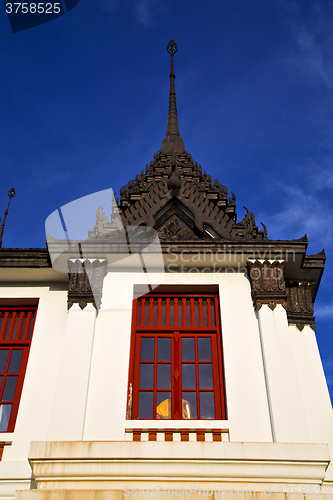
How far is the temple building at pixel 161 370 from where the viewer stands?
6.89 metres

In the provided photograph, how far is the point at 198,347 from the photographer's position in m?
8.82

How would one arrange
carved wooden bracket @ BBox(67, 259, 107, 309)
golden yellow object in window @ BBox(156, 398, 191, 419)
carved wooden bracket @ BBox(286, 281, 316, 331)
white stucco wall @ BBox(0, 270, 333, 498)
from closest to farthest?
white stucco wall @ BBox(0, 270, 333, 498) < golden yellow object in window @ BBox(156, 398, 191, 419) < carved wooden bracket @ BBox(67, 259, 107, 309) < carved wooden bracket @ BBox(286, 281, 316, 331)

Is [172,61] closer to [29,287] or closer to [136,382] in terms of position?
[29,287]

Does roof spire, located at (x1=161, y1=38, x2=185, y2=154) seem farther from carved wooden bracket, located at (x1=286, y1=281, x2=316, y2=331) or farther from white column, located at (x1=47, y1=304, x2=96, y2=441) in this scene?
white column, located at (x1=47, y1=304, x2=96, y2=441)

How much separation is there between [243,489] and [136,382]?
2.50m

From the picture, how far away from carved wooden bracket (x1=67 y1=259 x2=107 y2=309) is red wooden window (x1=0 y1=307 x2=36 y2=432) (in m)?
1.15

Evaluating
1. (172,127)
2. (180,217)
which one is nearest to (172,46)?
(172,127)

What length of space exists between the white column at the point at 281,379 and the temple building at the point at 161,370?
2 cm

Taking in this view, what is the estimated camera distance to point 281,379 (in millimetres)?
7852

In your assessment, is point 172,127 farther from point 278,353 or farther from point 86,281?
point 278,353

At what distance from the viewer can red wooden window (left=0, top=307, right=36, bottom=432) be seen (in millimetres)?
8477

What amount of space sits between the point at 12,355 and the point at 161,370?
9.34 ft

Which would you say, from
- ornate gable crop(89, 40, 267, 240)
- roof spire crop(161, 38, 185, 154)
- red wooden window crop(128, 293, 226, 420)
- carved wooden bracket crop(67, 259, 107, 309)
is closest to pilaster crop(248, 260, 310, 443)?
red wooden window crop(128, 293, 226, 420)

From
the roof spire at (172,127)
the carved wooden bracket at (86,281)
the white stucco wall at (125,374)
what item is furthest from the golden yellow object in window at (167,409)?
the roof spire at (172,127)
